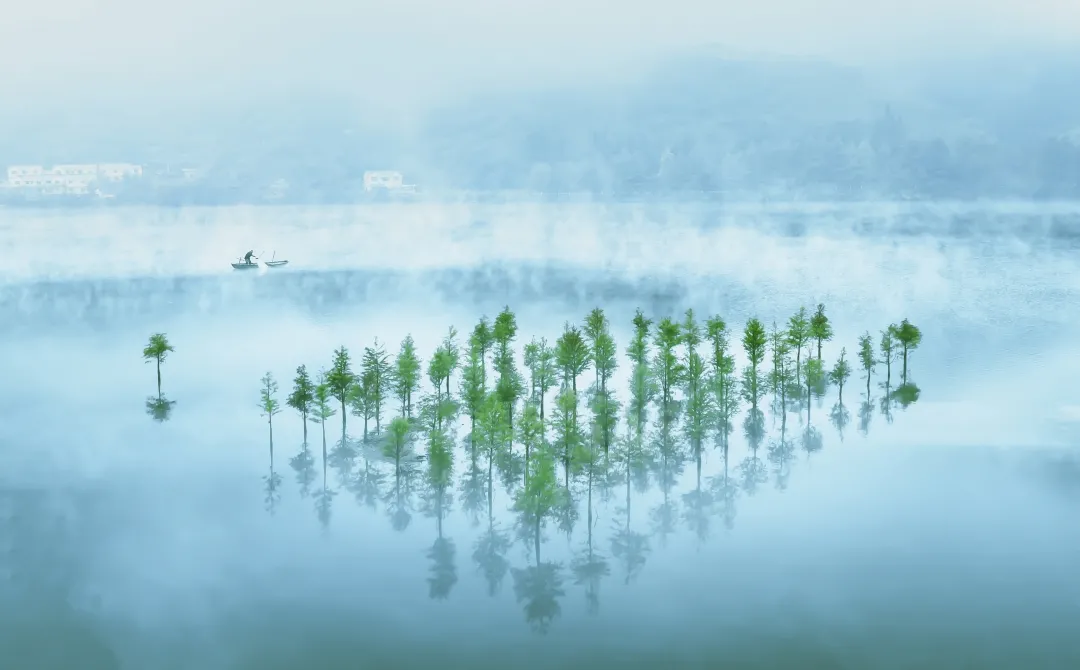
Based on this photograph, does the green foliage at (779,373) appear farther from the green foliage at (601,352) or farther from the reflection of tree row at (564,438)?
the green foliage at (601,352)

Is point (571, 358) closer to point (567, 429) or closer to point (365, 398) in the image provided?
point (365, 398)

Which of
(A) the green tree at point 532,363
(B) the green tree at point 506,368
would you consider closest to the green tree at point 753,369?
(A) the green tree at point 532,363

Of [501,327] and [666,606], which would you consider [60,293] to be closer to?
[501,327]

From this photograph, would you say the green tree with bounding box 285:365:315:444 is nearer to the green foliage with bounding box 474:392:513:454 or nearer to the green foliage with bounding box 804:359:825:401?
the green foliage with bounding box 474:392:513:454

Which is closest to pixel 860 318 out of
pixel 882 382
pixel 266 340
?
pixel 882 382

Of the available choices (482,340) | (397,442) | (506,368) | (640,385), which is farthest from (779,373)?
(397,442)

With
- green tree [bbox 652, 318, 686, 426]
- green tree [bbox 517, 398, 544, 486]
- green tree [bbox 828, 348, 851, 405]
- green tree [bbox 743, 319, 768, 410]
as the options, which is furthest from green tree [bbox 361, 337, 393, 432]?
green tree [bbox 828, 348, 851, 405]

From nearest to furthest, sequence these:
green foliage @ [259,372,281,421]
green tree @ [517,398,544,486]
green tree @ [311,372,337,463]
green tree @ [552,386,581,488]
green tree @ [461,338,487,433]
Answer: green tree @ [517,398,544,486] → green tree @ [552,386,581,488] → green tree @ [311,372,337,463] → green tree @ [461,338,487,433] → green foliage @ [259,372,281,421]
